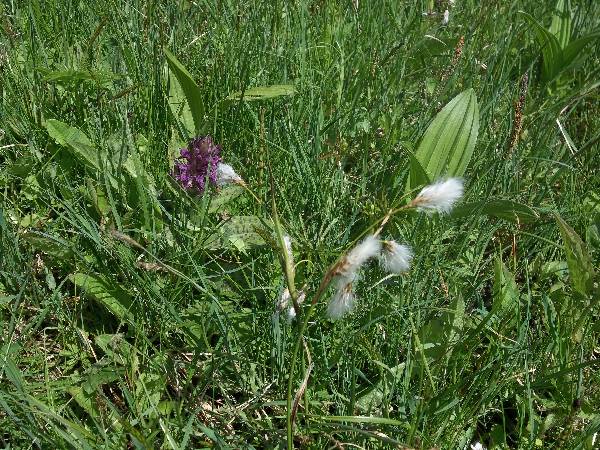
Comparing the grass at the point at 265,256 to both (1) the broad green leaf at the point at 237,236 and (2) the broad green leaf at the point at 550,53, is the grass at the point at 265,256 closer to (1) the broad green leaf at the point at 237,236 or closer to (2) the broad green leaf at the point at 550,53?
(1) the broad green leaf at the point at 237,236

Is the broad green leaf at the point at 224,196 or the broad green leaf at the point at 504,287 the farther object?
the broad green leaf at the point at 224,196

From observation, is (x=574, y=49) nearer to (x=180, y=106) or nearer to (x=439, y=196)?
(x=180, y=106)

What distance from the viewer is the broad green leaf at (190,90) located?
169cm

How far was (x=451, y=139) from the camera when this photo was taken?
169cm

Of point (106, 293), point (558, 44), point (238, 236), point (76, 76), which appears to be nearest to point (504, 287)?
point (238, 236)

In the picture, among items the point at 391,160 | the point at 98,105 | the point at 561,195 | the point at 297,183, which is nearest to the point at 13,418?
the point at 297,183

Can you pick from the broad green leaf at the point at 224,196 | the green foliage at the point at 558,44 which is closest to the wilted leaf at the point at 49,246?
the broad green leaf at the point at 224,196

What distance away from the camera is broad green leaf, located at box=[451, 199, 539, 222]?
4.67 ft

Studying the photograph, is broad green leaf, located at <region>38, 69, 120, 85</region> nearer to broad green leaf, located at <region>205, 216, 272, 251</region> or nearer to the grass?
the grass

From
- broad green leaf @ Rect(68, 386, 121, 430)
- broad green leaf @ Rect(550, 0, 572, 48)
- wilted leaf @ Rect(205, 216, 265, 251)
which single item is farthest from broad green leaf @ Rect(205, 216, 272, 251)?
broad green leaf @ Rect(550, 0, 572, 48)

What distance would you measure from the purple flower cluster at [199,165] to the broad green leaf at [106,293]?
0.30 m

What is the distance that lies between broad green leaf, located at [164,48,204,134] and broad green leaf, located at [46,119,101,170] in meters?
0.26

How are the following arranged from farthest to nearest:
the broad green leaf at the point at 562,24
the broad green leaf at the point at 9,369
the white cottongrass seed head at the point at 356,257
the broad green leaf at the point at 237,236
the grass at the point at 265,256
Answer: the broad green leaf at the point at 562,24 → the broad green leaf at the point at 237,236 → the grass at the point at 265,256 → the broad green leaf at the point at 9,369 → the white cottongrass seed head at the point at 356,257

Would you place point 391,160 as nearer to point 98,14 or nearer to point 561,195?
point 561,195
